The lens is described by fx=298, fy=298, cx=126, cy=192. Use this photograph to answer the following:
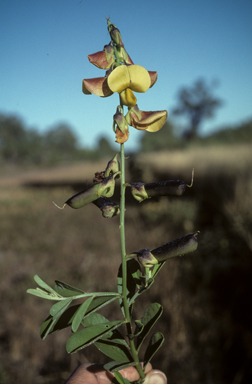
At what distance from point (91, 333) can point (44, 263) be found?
4.20 metres

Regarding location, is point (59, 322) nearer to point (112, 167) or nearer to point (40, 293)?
point (40, 293)

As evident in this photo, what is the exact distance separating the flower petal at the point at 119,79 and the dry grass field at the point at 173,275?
0.24m

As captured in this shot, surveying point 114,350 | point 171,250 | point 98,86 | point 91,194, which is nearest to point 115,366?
point 114,350

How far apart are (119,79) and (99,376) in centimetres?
105

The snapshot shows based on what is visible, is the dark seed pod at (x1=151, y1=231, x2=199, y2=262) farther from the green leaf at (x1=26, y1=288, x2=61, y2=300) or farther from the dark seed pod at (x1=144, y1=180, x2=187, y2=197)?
the green leaf at (x1=26, y1=288, x2=61, y2=300)

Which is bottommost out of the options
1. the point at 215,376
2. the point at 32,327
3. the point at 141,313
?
the point at 215,376

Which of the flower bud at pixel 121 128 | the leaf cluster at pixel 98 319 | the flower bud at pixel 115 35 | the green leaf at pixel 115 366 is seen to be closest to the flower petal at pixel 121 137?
the flower bud at pixel 121 128

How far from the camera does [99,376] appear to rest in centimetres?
112

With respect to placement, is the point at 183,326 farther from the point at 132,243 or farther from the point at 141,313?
the point at 132,243

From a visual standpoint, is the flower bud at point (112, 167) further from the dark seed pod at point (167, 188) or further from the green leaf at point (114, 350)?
the green leaf at point (114, 350)

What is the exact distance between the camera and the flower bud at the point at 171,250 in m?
0.67

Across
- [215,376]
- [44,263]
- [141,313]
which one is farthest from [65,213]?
[215,376]

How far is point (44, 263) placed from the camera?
4688mm

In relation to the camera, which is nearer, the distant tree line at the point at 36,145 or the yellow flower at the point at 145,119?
the yellow flower at the point at 145,119
